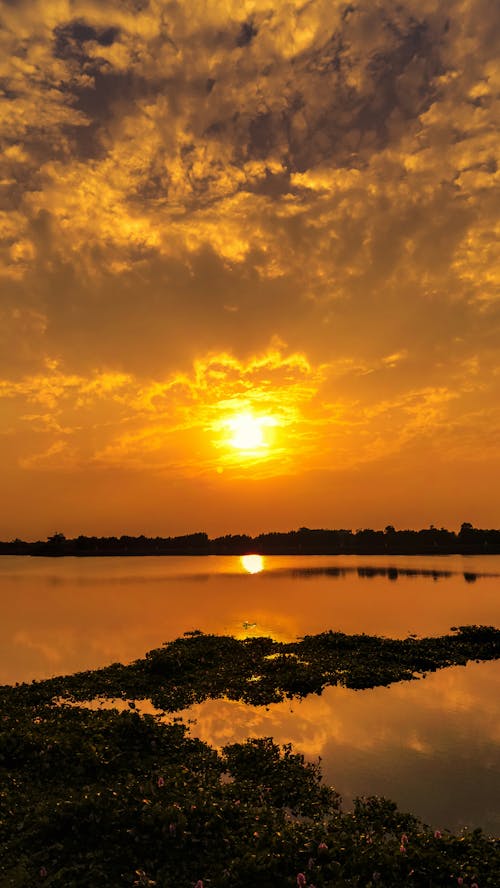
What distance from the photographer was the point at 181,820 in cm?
1168

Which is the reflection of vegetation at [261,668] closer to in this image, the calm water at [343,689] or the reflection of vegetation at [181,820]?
the calm water at [343,689]

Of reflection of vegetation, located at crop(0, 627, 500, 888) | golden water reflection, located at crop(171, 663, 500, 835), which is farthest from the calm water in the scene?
reflection of vegetation, located at crop(0, 627, 500, 888)

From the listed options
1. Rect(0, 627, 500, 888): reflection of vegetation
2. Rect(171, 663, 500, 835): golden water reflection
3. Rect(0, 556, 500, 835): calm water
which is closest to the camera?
Rect(0, 627, 500, 888): reflection of vegetation

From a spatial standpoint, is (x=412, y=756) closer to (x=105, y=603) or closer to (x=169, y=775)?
(x=169, y=775)

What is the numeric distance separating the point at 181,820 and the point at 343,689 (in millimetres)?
16632

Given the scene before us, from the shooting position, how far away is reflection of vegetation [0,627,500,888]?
10.5 metres

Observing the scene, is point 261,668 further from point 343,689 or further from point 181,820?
point 181,820

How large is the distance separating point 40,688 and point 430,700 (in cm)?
1948

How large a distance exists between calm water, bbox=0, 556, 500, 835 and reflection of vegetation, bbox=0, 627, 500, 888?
1.77 meters

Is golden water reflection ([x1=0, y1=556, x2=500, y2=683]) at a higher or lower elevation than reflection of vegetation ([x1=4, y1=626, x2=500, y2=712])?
lower

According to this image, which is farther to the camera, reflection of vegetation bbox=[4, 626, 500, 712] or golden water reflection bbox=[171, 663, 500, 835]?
reflection of vegetation bbox=[4, 626, 500, 712]

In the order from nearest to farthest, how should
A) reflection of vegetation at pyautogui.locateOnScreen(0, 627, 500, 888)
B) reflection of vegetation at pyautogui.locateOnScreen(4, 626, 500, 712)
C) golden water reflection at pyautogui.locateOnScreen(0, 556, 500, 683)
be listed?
reflection of vegetation at pyautogui.locateOnScreen(0, 627, 500, 888) → reflection of vegetation at pyautogui.locateOnScreen(4, 626, 500, 712) → golden water reflection at pyautogui.locateOnScreen(0, 556, 500, 683)

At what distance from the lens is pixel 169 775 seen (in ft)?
48.9

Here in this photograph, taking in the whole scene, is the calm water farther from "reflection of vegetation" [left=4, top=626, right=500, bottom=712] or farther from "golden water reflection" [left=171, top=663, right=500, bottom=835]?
"reflection of vegetation" [left=4, top=626, right=500, bottom=712]
